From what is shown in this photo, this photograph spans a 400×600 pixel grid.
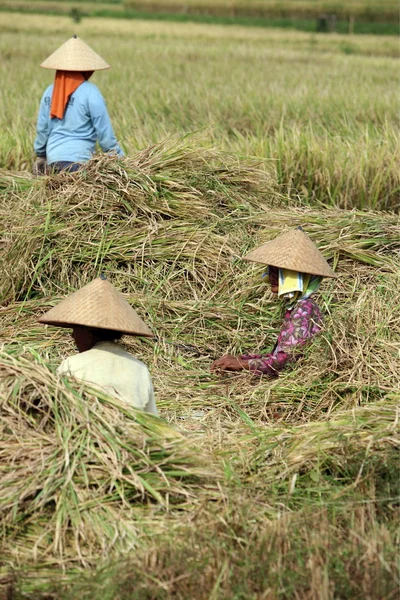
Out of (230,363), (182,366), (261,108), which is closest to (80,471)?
(230,363)

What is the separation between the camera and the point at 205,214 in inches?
195

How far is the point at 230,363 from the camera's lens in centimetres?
393

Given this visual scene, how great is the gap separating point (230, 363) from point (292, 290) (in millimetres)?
423

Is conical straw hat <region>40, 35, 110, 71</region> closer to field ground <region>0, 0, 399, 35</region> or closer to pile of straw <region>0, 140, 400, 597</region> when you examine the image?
pile of straw <region>0, 140, 400, 597</region>

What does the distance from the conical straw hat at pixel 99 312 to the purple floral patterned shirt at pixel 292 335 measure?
3.03 ft

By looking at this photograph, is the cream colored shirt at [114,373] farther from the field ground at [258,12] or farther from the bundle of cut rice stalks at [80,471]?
the field ground at [258,12]

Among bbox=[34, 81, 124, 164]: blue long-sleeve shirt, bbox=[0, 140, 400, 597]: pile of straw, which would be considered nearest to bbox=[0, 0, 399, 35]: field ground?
bbox=[34, 81, 124, 164]: blue long-sleeve shirt

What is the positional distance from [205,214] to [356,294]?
3.23 feet

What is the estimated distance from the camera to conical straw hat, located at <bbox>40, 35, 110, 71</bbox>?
18.3 feet

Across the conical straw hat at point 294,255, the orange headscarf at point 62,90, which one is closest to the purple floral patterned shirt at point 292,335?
the conical straw hat at point 294,255

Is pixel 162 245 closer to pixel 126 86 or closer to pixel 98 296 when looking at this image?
pixel 98 296

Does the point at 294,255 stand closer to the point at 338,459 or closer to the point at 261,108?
the point at 338,459

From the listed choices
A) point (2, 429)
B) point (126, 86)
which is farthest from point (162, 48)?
point (2, 429)

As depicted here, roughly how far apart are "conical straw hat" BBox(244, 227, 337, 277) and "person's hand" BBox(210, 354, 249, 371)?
446 millimetres
